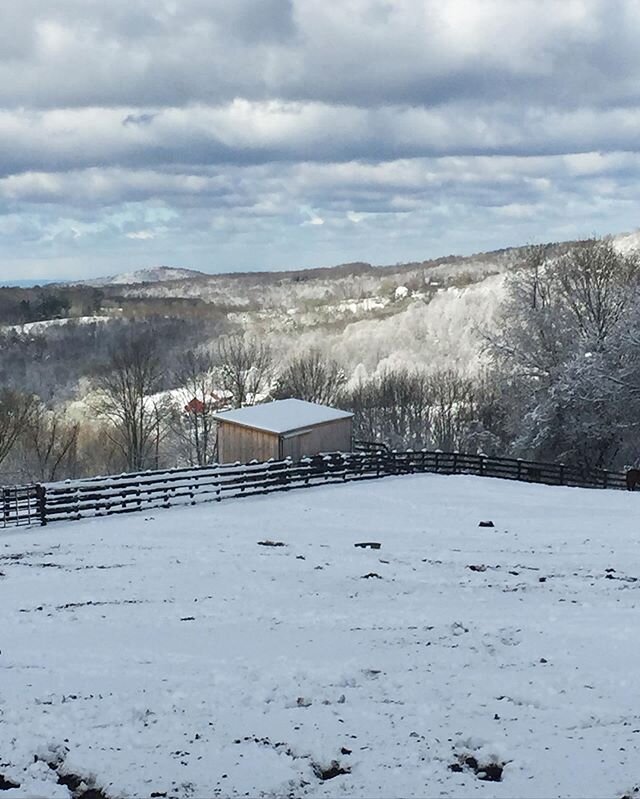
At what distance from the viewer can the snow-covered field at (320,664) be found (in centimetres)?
732

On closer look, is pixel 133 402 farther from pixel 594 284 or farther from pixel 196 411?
pixel 594 284

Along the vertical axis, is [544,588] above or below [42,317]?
below

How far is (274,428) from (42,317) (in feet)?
398

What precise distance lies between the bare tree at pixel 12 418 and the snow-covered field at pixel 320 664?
28428mm

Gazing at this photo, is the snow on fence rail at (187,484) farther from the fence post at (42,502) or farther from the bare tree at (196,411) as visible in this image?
the bare tree at (196,411)

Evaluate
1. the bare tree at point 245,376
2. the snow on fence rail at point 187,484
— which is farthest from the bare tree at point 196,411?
the snow on fence rail at point 187,484

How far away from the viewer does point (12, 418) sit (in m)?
50.1

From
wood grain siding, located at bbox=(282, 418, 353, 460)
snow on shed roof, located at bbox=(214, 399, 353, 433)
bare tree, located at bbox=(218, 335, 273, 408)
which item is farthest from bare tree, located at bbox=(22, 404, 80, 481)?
wood grain siding, located at bbox=(282, 418, 353, 460)

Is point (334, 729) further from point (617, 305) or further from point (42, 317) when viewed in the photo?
point (42, 317)

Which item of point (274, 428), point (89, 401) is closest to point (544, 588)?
point (274, 428)

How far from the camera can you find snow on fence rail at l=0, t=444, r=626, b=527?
20.0 m

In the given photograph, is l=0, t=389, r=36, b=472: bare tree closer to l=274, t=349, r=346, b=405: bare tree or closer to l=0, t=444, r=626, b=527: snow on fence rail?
l=274, t=349, r=346, b=405: bare tree

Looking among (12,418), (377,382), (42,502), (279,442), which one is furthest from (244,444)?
(377,382)

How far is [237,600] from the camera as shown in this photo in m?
12.5
